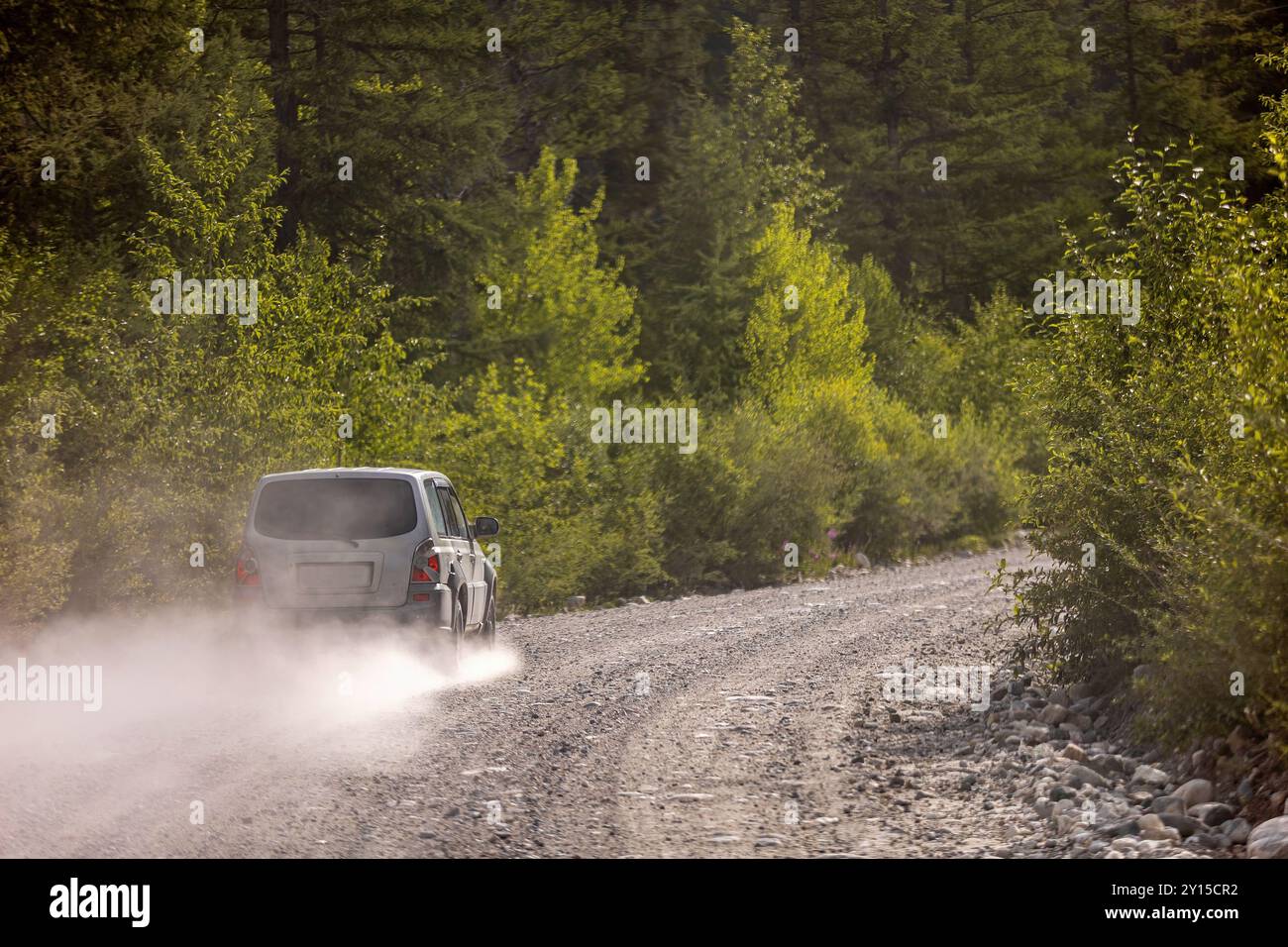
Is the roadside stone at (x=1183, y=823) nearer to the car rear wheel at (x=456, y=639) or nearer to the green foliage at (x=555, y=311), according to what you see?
the car rear wheel at (x=456, y=639)

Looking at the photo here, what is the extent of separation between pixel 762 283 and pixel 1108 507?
30.0 metres

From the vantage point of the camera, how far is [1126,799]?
9492mm

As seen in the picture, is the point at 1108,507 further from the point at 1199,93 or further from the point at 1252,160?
the point at 1199,93

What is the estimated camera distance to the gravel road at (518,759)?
8.26 meters

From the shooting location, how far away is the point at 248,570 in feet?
46.3

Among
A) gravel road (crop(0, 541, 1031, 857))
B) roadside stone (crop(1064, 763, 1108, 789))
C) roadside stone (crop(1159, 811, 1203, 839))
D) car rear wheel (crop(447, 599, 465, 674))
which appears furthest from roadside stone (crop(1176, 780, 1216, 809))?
car rear wheel (crop(447, 599, 465, 674))

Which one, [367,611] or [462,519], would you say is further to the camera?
[462,519]

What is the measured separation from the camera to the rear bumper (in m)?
14.0

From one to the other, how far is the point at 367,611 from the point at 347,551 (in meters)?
0.58

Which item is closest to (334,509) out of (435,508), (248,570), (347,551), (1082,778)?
(347,551)

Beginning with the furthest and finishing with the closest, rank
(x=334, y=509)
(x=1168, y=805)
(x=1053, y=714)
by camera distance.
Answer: (x=334, y=509)
(x=1053, y=714)
(x=1168, y=805)

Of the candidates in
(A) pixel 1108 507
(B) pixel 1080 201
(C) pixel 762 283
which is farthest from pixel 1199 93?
(A) pixel 1108 507

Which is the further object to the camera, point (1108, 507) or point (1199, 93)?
point (1199, 93)

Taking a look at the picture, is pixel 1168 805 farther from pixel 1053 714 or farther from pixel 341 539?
pixel 341 539
